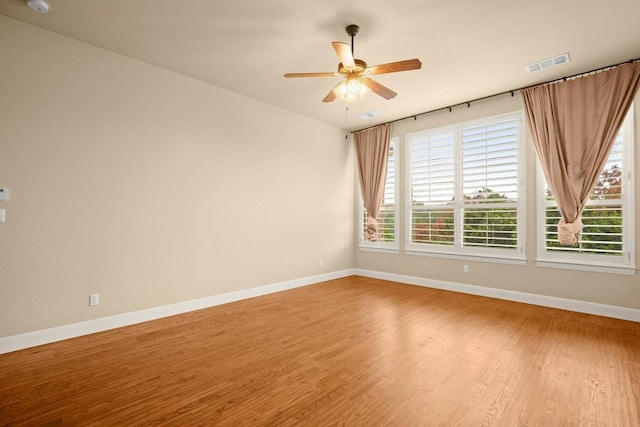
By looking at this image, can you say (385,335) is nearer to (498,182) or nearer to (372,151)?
(498,182)

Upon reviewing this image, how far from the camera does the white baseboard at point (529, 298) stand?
361cm

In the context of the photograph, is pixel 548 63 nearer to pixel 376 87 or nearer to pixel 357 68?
pixel 376 87

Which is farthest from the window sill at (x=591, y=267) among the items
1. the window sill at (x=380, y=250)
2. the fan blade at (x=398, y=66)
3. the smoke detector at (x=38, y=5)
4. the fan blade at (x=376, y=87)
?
the smoke detector at (x=38, y=5)

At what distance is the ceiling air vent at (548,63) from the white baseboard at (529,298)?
9.79 ft

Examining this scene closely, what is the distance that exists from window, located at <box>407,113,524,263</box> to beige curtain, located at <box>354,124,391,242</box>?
1.66 ft

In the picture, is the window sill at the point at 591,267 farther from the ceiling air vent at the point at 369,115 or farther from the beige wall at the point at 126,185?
the beige wall at the point at 126,185

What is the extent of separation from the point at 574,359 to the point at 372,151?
4.40m

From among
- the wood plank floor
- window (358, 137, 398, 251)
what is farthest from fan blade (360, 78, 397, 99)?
window (358, 137, 398, 251)

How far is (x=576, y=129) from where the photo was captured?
12.5 ft

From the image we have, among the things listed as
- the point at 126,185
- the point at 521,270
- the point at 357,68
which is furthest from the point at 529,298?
the point at 126,185

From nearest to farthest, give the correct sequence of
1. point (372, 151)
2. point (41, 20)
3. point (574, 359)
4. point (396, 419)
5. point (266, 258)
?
point (396, 419)
point (574, 359)
point (41, 20)
point (266, 258)
point (372, 151)

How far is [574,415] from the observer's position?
6.16ft

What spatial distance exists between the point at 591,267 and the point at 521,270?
2.50ft

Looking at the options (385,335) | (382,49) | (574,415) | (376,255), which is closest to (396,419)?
(574,415)
